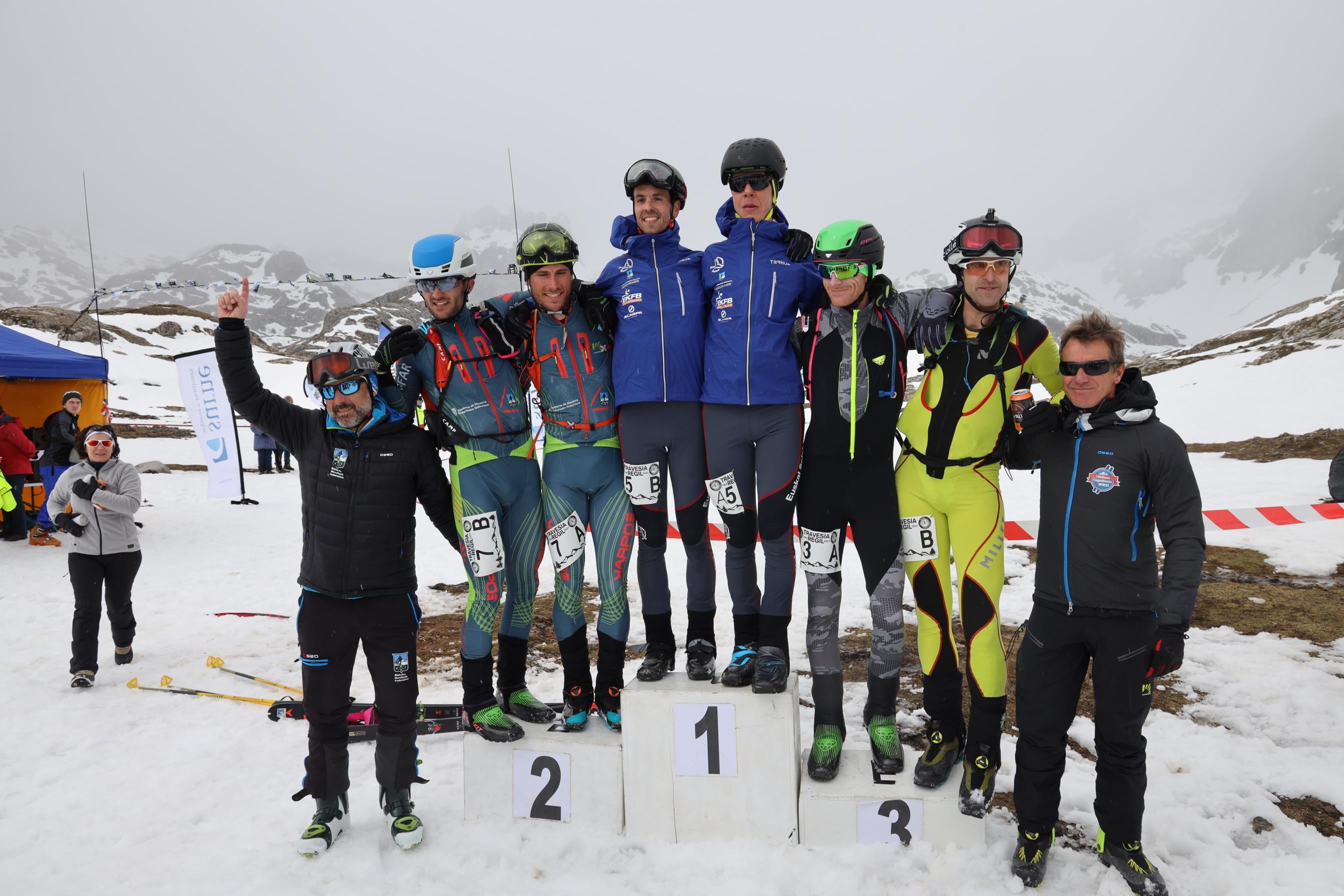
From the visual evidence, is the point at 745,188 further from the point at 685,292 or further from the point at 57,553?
the point at 57,553

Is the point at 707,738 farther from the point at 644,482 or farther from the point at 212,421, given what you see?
the point at 212,421

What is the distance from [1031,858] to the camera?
353 cm

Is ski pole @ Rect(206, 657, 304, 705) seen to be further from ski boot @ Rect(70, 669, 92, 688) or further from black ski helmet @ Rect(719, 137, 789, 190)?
black ski helmet @ Rect(719, 137, 789, 190)

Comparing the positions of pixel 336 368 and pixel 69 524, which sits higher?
pixel 336 368

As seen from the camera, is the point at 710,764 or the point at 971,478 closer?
the point at 971,478

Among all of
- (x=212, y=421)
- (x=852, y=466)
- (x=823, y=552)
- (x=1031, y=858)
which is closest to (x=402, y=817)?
(x=823, y=552)

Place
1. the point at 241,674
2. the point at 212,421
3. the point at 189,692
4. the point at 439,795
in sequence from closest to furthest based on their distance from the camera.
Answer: the point at 439,795 → the point at 189,692 → the point at 241,674 → the point at 212,421

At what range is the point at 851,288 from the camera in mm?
3924

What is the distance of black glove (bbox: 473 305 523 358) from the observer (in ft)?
14.2

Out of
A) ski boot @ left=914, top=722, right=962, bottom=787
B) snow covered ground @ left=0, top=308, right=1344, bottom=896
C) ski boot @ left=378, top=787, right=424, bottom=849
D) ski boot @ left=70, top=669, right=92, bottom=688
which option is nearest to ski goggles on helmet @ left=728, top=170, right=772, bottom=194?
ski boot @ left=914, top=722, right=962, bottom=787

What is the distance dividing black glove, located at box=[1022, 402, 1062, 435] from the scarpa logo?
1474 cm

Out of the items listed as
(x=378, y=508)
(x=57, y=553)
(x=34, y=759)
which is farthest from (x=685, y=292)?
(x=57, y=553)

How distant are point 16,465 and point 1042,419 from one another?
14960 millimetres

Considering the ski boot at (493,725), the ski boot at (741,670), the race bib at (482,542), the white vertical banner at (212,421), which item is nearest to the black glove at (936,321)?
the ski boot at (741,670)
